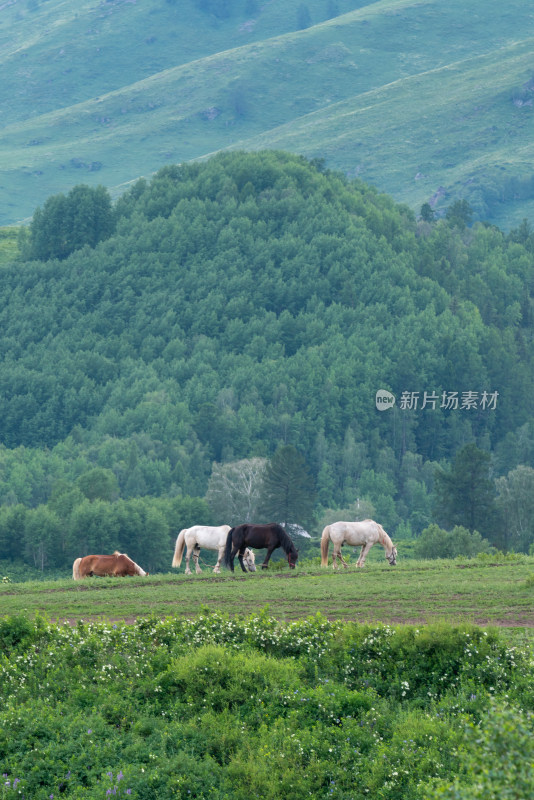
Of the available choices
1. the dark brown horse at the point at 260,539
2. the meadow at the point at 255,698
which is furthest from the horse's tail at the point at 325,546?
the meadow at the point at 255,698

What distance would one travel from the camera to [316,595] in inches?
1302

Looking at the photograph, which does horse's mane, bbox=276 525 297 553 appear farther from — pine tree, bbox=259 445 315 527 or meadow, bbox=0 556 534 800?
pine tree, bbox=259 445 315 527

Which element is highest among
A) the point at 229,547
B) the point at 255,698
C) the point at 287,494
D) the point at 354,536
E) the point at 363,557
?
the point at 255,698

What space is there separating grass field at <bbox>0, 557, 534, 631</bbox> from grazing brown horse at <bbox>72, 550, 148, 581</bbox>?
3433 millimetres

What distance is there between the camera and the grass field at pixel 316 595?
30.3 m

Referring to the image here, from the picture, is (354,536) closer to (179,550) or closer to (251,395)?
(179,550)

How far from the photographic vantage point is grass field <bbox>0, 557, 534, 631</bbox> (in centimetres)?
3027

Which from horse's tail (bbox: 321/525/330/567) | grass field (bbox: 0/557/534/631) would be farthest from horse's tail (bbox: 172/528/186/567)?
grass field (bbox: 0/557/534/631)

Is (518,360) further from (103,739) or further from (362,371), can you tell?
(103,739)

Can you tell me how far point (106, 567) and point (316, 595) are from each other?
1222cm

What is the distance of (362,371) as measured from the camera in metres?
181

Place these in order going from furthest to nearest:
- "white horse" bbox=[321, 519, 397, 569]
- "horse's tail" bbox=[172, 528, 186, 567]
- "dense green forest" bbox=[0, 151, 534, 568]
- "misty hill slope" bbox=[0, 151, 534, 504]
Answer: "misty hill slope" bbox=[0, 151, 534, 504], "dense green forest" bbox=[0, 151, 534, 568], "horse's tail" bbox=[172, 528, 186, 567], "white horse" bbox=[321, 519, 397, 569]

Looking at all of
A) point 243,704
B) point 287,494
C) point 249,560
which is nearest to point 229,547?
point 249,560

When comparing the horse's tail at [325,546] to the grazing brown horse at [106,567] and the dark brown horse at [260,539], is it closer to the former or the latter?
the dark brown horse at [260,539]
